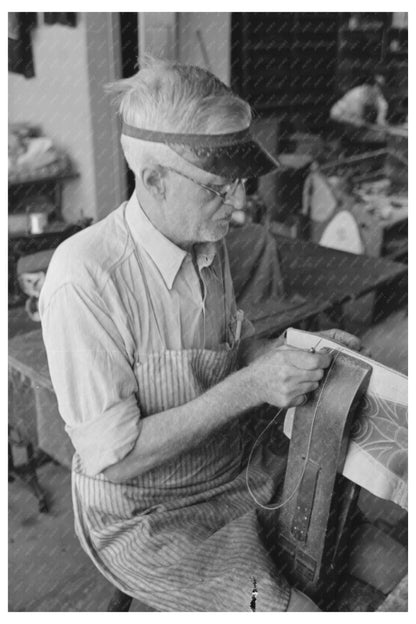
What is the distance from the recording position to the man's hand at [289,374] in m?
1.39

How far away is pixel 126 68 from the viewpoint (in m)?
5.30

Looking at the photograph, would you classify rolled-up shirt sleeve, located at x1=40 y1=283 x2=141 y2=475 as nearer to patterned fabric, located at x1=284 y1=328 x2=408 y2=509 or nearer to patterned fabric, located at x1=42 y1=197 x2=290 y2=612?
patterned fabric, located at x1=42 y1=197 x2=290 y2=612

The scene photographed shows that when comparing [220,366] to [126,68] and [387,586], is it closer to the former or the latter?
[387,586]

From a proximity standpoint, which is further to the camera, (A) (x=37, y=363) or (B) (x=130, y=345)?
(A) (x=37, y=363)

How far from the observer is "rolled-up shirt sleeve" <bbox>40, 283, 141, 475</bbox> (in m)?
1.44

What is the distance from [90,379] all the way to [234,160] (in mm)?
600

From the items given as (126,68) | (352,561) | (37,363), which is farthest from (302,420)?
(126,68)

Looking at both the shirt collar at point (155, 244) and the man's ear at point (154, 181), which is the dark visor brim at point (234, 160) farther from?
the shirt collar at point (155, 244)

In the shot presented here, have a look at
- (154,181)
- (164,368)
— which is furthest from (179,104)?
(164,368)

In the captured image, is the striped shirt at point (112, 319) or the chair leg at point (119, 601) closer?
the striped shirt at point (112, 319)

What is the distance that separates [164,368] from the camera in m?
1.59

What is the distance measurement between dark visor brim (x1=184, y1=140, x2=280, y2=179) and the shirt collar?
23 centimetres

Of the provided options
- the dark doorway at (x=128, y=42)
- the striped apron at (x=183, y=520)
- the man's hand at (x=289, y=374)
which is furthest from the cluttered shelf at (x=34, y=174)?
the man's hand at (x=289, y=374)
